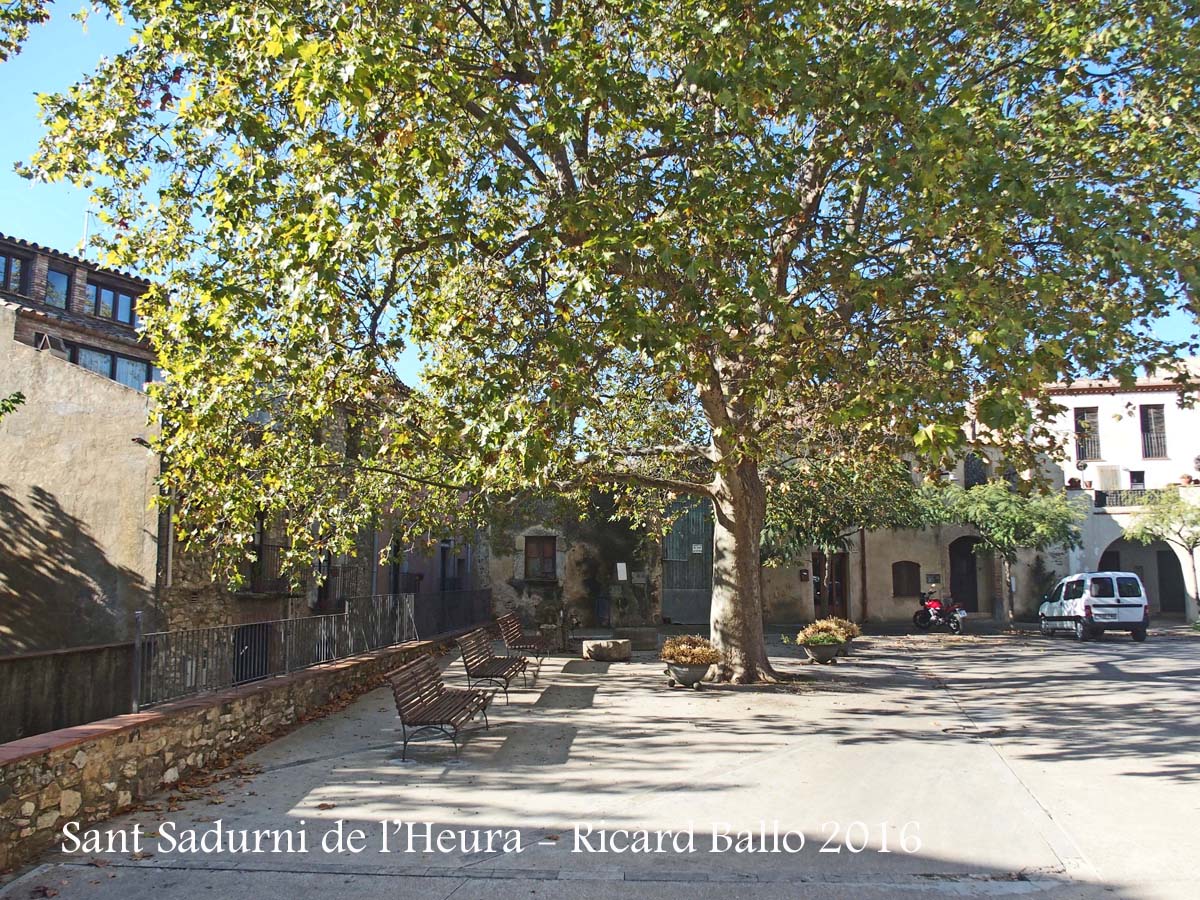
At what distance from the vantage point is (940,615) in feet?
84.5

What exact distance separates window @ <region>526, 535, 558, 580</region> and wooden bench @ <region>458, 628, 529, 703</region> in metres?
12.6

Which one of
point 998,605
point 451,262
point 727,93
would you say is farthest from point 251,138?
point 998,605

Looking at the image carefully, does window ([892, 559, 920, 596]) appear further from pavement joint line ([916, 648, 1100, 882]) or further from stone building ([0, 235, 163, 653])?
stone building ([0, 235, 163, 653])

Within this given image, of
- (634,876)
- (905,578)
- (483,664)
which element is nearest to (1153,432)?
(905,578)

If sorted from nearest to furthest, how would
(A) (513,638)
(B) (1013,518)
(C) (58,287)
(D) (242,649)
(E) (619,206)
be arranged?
(E) (619,206), (D) (242,649), (A) (513,638), (C) (58,287), (B) (1013,518)

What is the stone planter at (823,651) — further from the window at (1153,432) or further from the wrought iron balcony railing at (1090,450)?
the window at (1153,432)

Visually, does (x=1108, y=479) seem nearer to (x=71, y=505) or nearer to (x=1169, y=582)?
(x=1169, y=582)

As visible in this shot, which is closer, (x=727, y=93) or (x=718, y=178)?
(x=727, y=93)

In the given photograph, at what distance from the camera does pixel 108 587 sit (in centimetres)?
1199

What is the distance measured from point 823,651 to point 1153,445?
23.6 meters

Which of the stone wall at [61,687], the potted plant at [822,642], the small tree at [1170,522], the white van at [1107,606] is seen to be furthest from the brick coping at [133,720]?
the small tree at [1170,522]

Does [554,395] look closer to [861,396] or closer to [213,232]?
[861,396]

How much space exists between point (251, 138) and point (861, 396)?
6113 mm

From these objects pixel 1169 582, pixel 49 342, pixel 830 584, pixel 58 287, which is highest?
pixel 58 287
